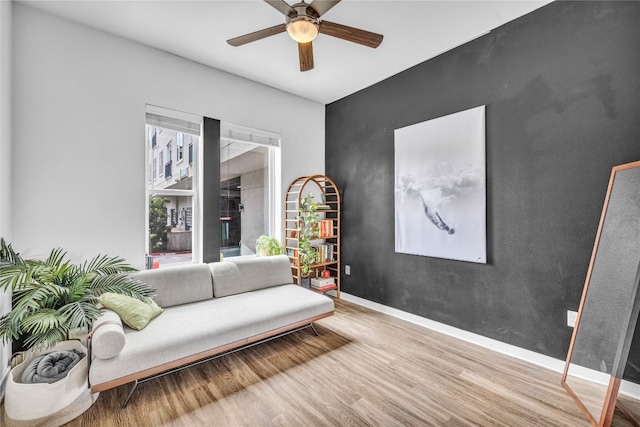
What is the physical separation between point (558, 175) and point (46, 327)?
3580 millimetres

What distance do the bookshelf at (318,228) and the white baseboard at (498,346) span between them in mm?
823

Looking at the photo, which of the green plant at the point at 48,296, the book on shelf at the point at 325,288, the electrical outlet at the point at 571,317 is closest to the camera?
the green plant at the point at 48,296

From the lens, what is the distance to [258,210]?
3.94 m

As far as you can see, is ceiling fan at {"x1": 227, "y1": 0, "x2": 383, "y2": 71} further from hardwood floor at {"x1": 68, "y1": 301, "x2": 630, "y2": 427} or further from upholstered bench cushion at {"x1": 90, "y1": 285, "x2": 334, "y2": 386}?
hardwood floor at {"x1": 68, "y1": 301, "x2": 630, "y2": 427}

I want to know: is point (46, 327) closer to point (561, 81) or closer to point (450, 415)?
point (450, 415)

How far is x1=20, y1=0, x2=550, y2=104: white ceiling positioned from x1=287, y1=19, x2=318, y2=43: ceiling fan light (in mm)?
602

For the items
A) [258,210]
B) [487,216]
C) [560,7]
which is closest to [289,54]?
[258,210]

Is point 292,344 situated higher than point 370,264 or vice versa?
point 370,264

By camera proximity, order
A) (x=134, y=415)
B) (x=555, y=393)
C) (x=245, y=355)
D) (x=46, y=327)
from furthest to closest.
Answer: (x=245, y=355)
(x=555, y=393)
(x=134, y=415)
(x=46, y=327)

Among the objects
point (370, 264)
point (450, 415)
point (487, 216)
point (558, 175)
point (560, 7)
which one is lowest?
point (450, 415)

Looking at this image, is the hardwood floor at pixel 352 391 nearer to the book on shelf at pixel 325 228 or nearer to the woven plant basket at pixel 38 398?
the woven plant basket at pixel 38 398

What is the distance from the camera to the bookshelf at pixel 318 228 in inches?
150

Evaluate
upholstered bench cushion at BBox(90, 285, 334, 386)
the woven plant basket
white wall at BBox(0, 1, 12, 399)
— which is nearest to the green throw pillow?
upholstered bench cushion at BBox(90, 285, 334, 386)

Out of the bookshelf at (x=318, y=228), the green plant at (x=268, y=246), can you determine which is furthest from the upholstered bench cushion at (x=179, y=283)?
the bookshelf at (x=318, y=228)
